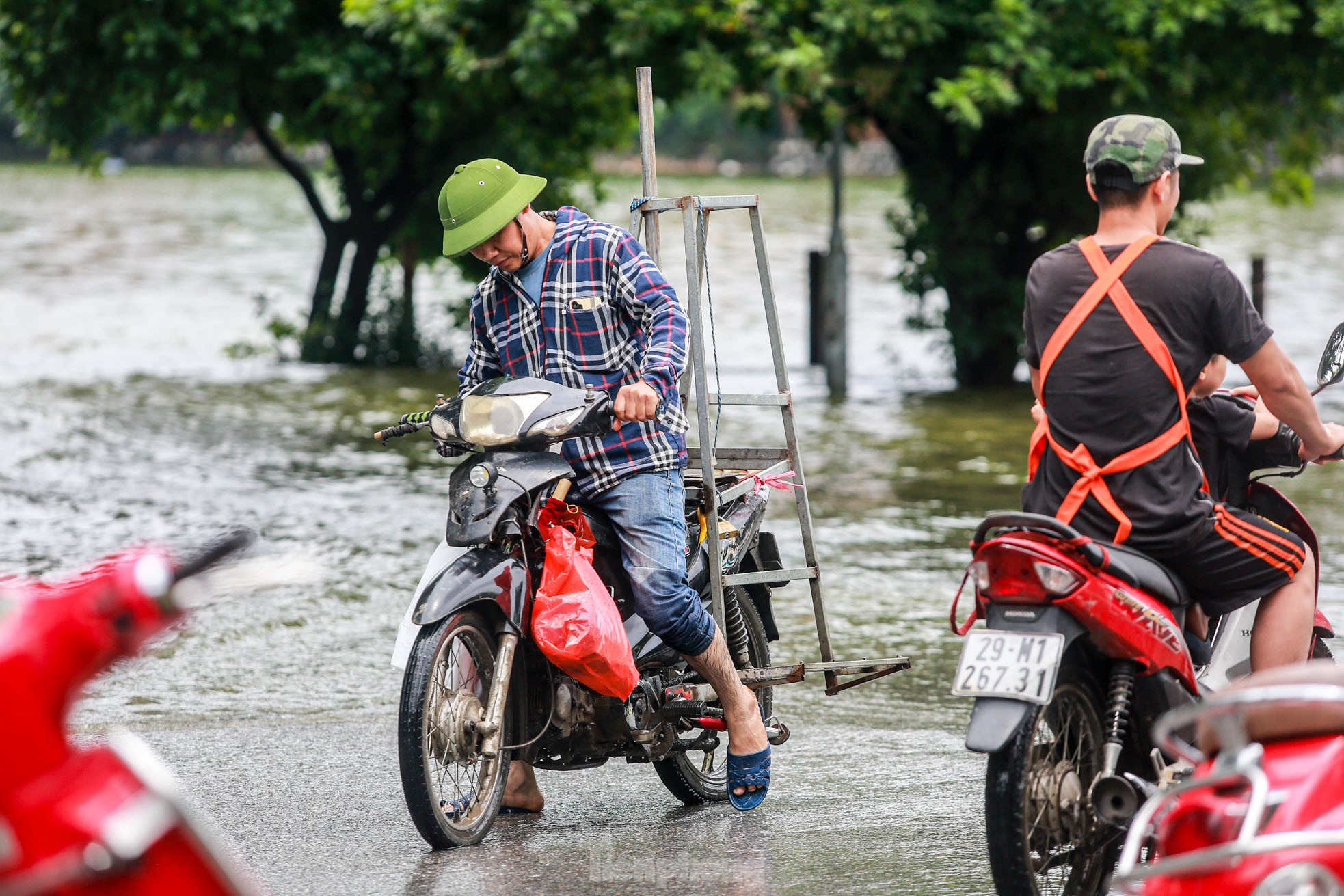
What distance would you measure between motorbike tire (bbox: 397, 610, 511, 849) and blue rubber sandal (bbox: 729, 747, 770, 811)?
0.67m

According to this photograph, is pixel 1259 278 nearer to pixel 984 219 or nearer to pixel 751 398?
pixel 984 219

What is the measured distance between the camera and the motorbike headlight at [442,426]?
4.77m

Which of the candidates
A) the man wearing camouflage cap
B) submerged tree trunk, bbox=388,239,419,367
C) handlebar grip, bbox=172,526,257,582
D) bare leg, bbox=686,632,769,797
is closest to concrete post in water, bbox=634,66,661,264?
bare leg, bbox=686,632,769,797

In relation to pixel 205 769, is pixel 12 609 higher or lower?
higher

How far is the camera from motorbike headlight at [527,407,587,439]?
464cm

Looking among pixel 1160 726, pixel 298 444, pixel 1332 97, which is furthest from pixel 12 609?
pixel 1332 97

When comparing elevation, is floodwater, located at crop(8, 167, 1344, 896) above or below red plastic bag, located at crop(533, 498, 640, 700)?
below

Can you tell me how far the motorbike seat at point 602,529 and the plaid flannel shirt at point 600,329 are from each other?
0.08m

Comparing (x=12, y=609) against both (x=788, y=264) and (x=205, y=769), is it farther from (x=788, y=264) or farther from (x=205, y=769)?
(x=788, y=264)

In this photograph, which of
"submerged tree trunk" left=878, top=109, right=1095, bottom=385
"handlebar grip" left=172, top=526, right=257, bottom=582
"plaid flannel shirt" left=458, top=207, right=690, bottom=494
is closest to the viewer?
"handlebar grip" left=172, top=526, right=257, bottom=582

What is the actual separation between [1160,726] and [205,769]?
11.1ft

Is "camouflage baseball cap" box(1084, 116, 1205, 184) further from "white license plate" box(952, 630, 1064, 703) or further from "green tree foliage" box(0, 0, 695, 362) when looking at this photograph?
"green tree foliage" box(0, 0, 695, 362)

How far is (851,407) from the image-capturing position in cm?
1571

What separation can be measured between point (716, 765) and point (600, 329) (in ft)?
4.79
